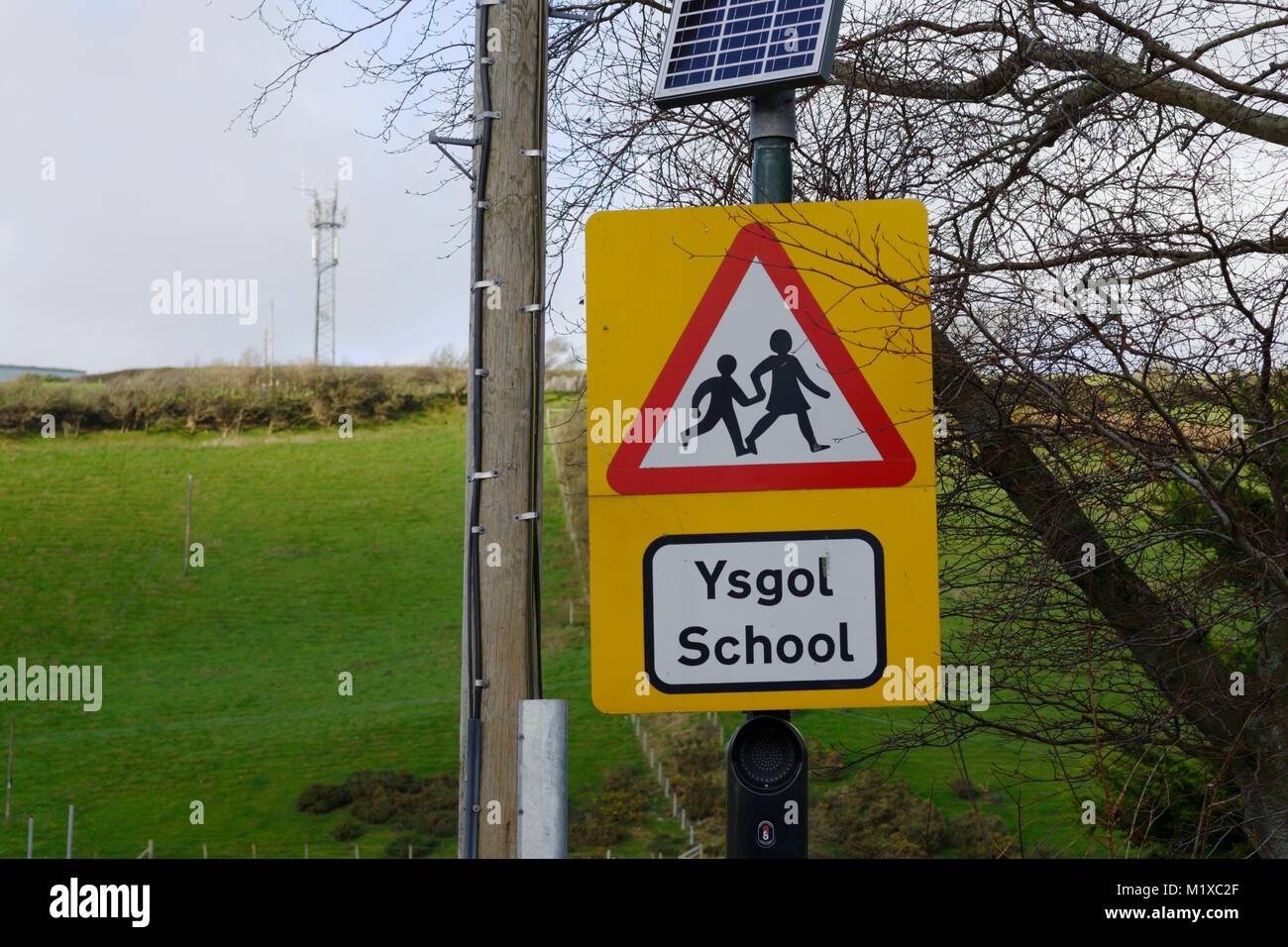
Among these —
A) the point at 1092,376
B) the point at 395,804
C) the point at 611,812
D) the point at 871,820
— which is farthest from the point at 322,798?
the point at 1092,376

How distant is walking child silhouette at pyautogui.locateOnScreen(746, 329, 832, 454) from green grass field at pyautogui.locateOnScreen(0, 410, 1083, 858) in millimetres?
25580

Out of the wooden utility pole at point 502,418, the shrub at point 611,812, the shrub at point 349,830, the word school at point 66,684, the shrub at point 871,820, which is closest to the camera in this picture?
the wooden utility pole at point 502,418

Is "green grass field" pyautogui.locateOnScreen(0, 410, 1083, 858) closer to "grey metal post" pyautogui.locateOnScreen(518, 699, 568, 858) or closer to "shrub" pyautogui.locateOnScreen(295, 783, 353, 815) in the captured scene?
"shrub" pyautogui.locateOnScreen(295, 783, 353, 815)

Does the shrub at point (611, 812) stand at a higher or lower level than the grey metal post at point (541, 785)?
lower

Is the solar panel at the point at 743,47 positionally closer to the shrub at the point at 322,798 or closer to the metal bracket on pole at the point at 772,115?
the metal bracket on pole at the point at 772,115

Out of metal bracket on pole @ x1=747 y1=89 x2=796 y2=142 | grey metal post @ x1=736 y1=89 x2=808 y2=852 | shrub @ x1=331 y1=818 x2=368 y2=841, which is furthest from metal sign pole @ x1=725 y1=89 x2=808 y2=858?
shrub @ x1=331 y1=818 x2=368 y2=841

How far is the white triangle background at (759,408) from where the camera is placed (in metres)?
2.57

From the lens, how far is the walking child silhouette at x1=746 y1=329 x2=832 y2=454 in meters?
2.59

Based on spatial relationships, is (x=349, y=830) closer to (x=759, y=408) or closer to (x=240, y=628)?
(x=240, y=628)

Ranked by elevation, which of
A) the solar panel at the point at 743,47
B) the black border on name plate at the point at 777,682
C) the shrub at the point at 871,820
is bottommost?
the shrub at the point at 871,820

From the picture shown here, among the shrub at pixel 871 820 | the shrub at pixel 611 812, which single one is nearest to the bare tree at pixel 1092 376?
the shrub at pixel 871 820
